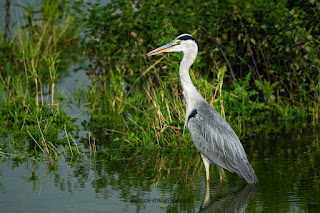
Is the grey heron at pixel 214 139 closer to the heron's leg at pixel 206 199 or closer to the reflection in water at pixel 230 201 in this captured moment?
the reflection in water at pixel 230 201

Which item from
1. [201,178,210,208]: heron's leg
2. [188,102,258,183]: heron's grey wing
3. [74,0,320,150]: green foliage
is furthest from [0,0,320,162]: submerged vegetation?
[201,178,210,208]: heron's leg

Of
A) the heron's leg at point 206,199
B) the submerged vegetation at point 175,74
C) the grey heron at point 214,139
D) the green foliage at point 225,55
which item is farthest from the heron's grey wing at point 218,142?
the green foliage at point 225,55

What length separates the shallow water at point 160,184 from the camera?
5.08m

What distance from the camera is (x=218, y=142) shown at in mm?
6012

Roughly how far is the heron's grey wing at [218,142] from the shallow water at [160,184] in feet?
0.66

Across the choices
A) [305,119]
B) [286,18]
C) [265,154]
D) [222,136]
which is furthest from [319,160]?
Result: [286,18]

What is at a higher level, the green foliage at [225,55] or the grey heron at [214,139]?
the green foliage at [225,55]

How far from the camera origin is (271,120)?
29.8ft

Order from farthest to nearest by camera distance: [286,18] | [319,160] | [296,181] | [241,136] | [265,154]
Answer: [286,18]
[241,136]
[265,154]
[319,160]
[296,181]

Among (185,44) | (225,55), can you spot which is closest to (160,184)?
(185,44)

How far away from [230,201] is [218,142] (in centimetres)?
96

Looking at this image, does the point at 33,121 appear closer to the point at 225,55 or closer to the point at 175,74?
the point at 175,74

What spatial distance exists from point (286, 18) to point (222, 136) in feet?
11.9

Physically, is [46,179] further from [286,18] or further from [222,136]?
[286,18]
